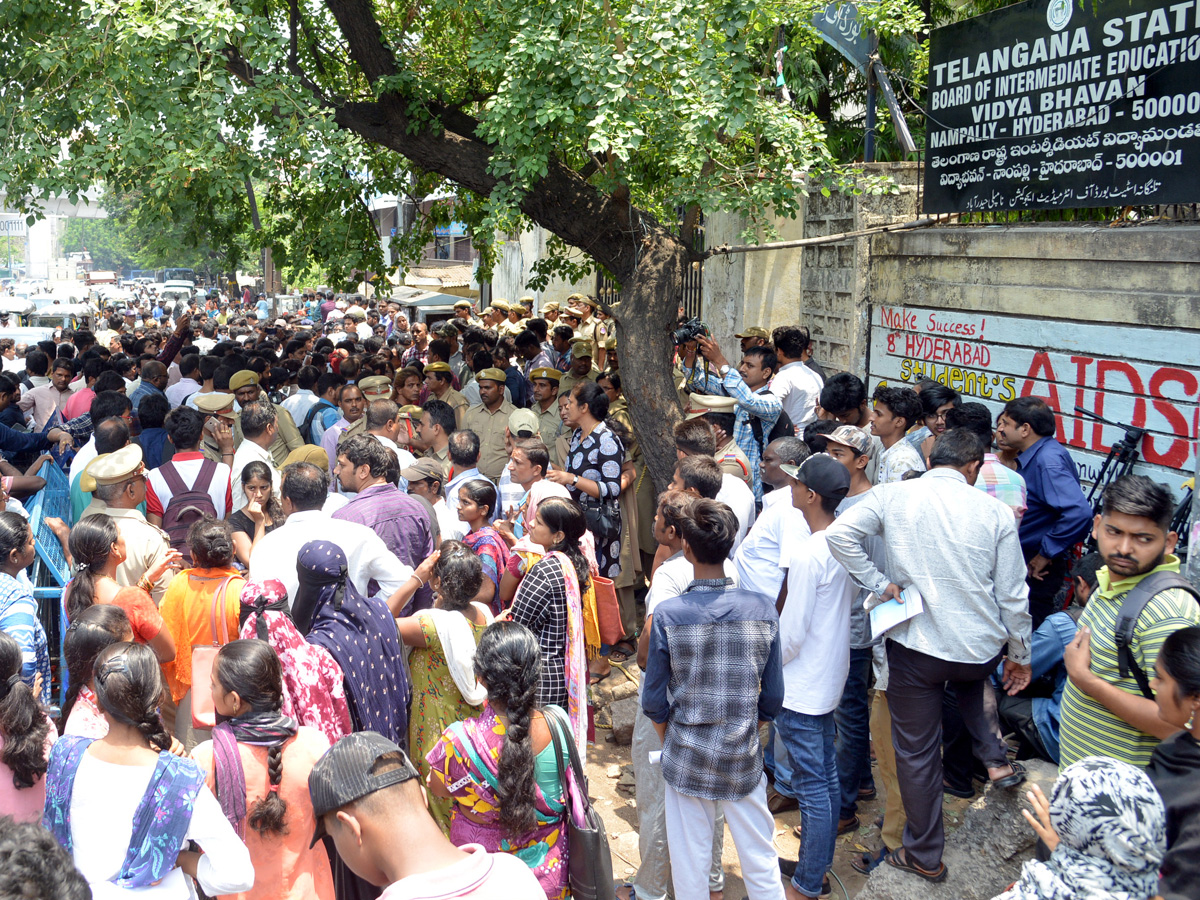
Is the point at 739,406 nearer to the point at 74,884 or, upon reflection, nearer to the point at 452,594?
the point at 452,594

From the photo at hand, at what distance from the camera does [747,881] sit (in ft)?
12.5

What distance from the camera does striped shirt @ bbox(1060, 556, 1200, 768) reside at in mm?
3193

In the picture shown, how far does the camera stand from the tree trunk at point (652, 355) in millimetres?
7289

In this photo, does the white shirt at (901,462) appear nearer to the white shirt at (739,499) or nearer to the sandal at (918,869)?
the white shirt at (739,499)

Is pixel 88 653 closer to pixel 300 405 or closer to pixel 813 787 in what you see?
pixel 813 787

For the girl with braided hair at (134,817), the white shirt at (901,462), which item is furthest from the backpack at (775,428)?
the girl with braided hair at (134,817)

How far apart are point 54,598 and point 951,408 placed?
17.0 ft

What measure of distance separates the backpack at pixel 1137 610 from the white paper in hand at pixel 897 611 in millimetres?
899

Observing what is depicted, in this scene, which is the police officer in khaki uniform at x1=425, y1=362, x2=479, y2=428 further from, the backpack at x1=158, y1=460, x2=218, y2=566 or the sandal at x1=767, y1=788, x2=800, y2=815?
the sandal at x1=767, y1=788, x2=800, y2=815

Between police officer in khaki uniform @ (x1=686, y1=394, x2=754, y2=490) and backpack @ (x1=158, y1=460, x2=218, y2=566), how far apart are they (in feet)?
9.30

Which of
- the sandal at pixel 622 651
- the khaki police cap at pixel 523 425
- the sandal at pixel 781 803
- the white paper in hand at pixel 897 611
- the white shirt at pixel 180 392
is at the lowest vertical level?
the sandal at pixel 781 803

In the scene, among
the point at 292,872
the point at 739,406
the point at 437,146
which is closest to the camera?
the point at 292,872

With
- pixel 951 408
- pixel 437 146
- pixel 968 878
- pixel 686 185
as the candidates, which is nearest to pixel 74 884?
pixel 968 878

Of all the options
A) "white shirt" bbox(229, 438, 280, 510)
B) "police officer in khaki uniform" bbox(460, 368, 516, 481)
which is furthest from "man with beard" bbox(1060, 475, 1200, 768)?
"police officer in khaki uniform" bbox(460, 368, 516, 481)
